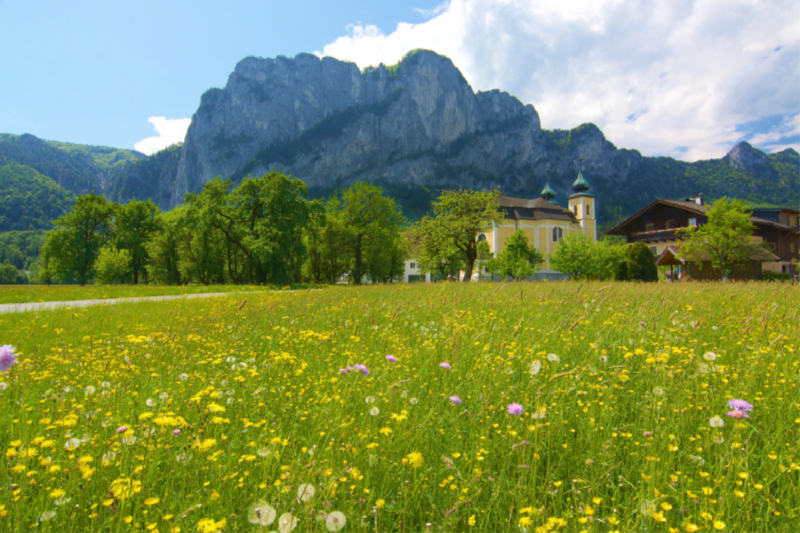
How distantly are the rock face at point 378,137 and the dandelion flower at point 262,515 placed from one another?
563 feet

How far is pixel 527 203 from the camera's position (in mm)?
81188

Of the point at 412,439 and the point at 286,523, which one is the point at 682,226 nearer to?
the point at 412,439

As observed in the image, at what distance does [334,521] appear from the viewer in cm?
160

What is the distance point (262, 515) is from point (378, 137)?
18490 centimetres

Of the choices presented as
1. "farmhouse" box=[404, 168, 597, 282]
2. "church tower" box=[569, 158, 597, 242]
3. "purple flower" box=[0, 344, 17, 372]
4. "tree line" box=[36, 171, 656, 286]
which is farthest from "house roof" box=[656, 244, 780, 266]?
"church tower" box=[569, 158, 597, 242]

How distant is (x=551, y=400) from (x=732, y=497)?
117 cm

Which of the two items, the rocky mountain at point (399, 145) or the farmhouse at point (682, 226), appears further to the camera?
the rocky mountain at point (399, 145)

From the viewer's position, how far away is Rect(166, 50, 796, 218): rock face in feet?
555

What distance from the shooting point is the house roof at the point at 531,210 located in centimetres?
7525

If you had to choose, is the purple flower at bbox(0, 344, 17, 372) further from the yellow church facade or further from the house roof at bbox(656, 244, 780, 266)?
the yellow church facade

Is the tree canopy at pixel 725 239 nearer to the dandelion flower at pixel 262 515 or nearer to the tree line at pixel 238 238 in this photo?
the tree line at pixel 238 238

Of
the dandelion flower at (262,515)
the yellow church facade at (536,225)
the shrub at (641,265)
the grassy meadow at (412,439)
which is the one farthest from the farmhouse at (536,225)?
the dandelion flower at (262,515)

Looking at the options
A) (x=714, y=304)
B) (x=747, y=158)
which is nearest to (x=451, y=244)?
(x=714, y=304)

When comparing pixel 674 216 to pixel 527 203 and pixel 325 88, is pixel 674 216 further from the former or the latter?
pixel 325 88
